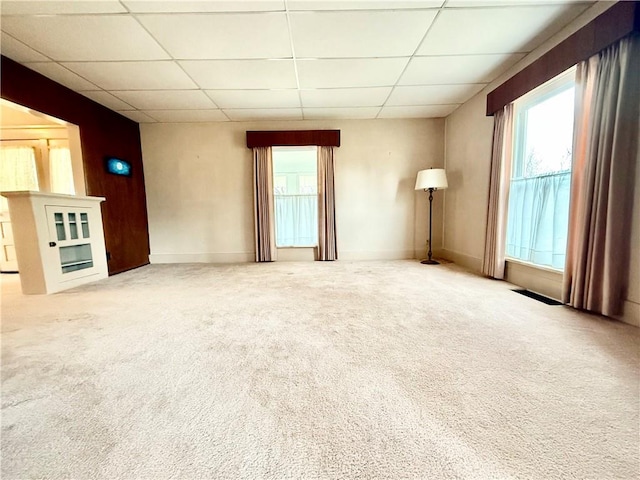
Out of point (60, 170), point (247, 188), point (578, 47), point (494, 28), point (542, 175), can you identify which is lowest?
point (542, 175)

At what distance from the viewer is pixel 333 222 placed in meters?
4.48

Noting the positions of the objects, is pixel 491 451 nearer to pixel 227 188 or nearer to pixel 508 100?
pixel 508 100

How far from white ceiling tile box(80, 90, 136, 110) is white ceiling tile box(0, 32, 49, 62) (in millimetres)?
710

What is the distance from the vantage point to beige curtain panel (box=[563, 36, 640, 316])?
69.2 inches

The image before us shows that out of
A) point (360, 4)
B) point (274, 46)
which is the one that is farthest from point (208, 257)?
point (360, 4)

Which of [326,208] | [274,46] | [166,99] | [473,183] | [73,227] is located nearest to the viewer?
[274,46]

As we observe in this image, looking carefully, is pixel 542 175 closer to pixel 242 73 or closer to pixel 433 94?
pixel 433 94

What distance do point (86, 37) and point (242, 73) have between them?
52.5 inches

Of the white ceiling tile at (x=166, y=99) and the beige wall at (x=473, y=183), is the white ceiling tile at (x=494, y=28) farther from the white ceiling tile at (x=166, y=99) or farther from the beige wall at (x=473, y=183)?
the white ceiling tile at (x=166, y=99)

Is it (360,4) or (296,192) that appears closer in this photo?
(360,4)

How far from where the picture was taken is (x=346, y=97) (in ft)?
11.7

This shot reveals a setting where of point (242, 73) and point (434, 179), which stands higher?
point (242, 73)

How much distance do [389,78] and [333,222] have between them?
2242mm

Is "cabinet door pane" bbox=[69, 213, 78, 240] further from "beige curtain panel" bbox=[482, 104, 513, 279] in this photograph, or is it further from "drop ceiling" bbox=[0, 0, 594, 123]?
"beige curtain panel" bbox=[482, 104, 513, 279]
